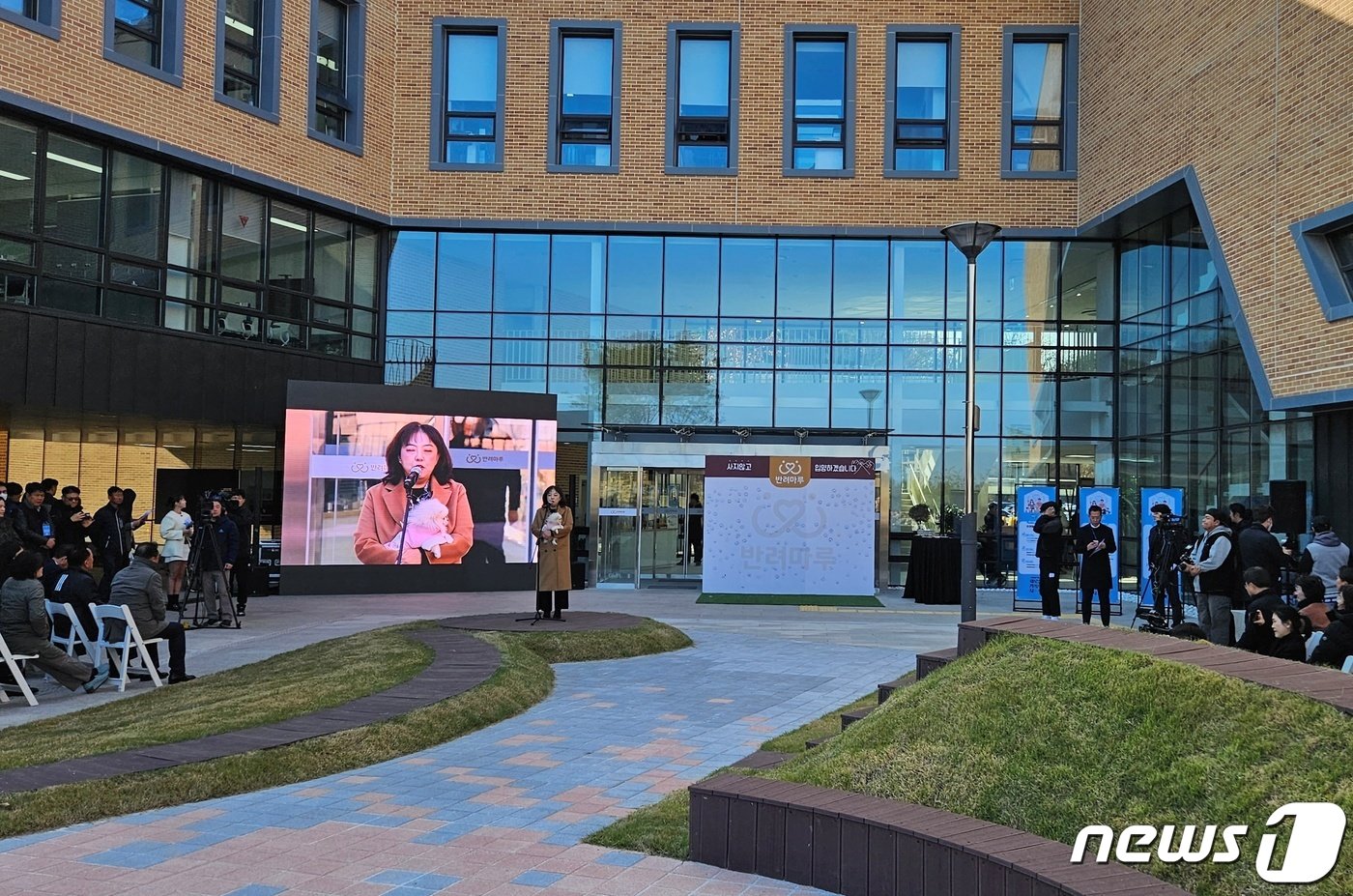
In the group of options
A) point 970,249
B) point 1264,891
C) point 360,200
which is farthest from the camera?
point 360,200

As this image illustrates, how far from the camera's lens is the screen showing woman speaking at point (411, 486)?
22016 mm

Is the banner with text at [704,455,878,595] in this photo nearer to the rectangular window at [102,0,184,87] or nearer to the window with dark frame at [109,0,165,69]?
the rectangular window at [102,0,184,87]

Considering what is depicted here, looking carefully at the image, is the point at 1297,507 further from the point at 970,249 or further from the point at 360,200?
the point at 360,200

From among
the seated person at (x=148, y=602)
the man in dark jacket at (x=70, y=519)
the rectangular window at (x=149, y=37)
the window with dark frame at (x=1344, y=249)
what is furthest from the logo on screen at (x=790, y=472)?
the rectangular window at (x=149, y=37)

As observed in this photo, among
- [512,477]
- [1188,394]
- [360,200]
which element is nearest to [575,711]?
[512,477]

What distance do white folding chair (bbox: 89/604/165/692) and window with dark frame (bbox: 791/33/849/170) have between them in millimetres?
18687

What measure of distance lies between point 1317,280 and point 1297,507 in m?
3.25

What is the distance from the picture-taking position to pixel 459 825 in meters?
6.43

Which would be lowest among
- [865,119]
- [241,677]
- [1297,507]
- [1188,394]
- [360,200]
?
[241,677]

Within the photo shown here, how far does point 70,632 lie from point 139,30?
13185mm

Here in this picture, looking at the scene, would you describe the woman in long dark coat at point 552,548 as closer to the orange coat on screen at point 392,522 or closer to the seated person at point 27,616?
the seated person at point 27,616

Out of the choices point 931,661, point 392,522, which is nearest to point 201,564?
point 392,522

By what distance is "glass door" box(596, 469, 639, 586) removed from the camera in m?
24.5

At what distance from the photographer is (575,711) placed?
10078 mm
